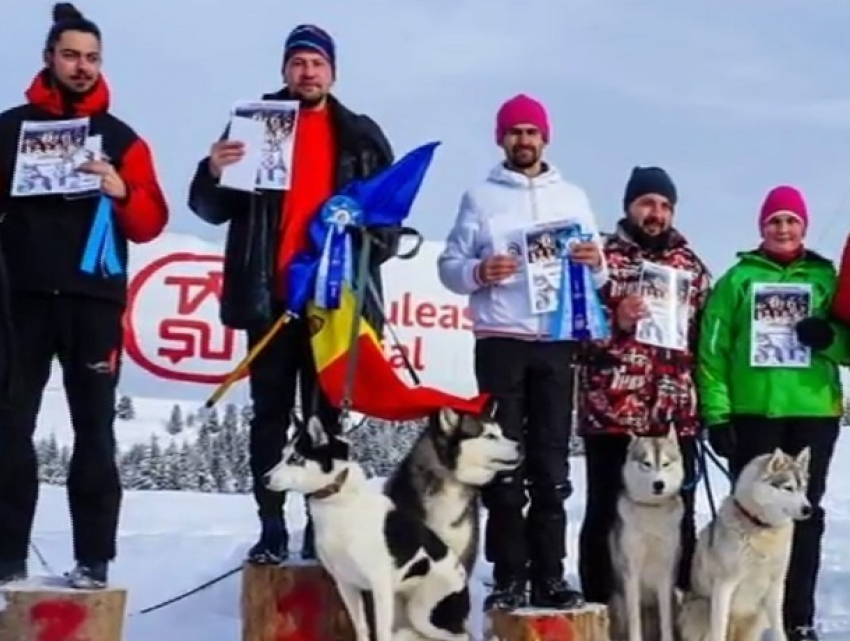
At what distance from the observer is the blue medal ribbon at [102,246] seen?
4312 millimetres

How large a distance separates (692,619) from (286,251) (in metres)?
1.97

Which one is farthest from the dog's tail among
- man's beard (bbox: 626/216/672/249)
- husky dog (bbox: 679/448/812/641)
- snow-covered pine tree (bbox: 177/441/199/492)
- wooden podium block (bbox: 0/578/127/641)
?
snow-covered pine tree (bbox: 177/441/199/492)

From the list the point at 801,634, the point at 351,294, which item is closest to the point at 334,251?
the point at 351,294

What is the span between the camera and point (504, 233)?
470 centimetres

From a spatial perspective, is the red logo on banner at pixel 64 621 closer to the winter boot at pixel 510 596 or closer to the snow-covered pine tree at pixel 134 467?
the winter boot at pixel 510 596

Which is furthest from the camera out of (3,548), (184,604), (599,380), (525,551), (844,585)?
(844,585)

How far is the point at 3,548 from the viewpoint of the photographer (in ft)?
14.6

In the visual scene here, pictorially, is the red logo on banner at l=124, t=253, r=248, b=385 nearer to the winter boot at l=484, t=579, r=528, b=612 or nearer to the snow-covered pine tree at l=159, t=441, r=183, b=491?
→ the snow-covered pine tree at l=159, t=441, r=183, b=491

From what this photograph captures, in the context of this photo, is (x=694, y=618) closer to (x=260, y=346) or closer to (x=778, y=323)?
(x=778, y=323)

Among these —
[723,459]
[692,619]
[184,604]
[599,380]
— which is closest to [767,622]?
[692,619]

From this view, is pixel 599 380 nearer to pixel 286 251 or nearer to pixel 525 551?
pixel 525 551

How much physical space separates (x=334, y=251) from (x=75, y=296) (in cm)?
83

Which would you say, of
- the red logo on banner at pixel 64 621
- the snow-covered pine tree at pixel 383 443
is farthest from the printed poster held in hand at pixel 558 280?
the snow-covered pine tree at pixel 383 443

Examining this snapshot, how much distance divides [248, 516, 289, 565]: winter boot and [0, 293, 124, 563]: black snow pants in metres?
0.50
